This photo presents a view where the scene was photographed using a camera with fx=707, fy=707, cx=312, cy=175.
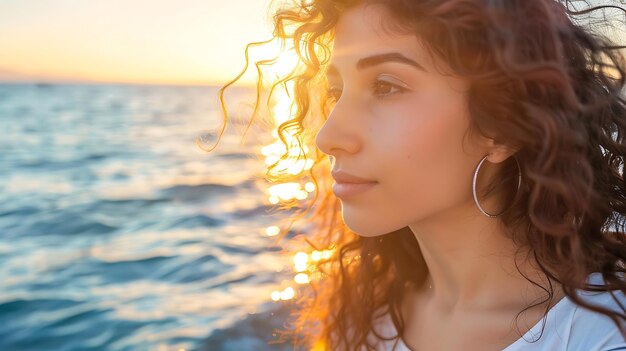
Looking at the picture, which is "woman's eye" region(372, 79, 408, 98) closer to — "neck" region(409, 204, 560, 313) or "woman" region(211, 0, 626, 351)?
"woman" region(211, 0, 626, 351)

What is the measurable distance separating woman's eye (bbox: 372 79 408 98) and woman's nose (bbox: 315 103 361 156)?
0.10m

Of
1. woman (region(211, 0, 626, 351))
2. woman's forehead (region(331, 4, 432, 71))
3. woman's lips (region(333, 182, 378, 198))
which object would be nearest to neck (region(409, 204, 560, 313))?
woman (region(211, 0, 626, 351))

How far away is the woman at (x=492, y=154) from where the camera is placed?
2094mm

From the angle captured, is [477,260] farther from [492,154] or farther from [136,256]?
[136,256]

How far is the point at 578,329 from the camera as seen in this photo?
2104 mm

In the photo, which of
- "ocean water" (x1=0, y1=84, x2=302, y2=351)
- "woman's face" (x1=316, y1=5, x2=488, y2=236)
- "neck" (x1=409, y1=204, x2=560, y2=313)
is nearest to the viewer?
"woman's face" (x1=316, y1=5, x2=488, y2=236)

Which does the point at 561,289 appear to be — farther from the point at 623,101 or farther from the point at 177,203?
the point at 177,203

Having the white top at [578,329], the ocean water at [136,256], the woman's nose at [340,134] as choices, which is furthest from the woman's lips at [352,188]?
the ocean water at [136,256]

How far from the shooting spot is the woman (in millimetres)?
2094

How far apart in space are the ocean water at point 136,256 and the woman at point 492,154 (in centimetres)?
318

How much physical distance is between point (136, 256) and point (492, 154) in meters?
5.95

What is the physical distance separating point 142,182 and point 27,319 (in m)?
6.26

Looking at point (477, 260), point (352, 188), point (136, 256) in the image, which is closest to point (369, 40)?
point (352, 188)

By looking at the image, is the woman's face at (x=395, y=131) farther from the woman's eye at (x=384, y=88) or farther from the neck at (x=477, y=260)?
the neck at (x=477, y=260)
